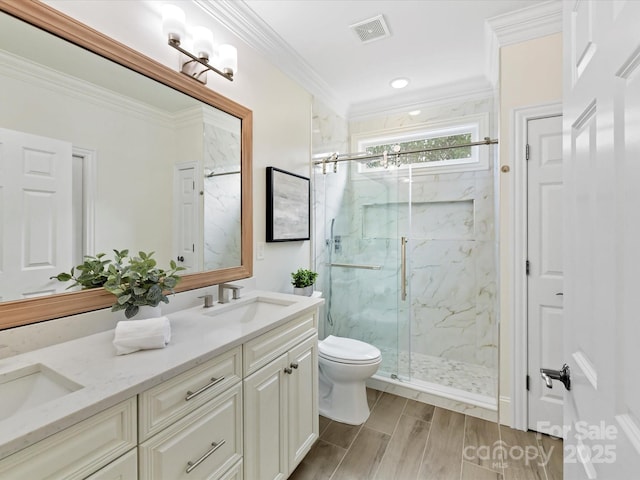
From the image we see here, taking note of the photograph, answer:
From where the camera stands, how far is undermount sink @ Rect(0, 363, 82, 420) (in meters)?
0.84

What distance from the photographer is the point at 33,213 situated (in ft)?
3.40

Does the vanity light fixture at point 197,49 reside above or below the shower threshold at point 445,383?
above

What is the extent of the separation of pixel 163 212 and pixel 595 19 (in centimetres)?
162

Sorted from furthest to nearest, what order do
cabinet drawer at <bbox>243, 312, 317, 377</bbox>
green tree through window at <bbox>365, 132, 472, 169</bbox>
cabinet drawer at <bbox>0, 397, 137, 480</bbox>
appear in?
green tree through window at <bbox>365, 132, 472, 169</bbox>
cabinet drawer at <bbox>243, 312, 317, 377</bbox>
cabinet drawer at <bbox>0, 397, 137, 480</bbox>

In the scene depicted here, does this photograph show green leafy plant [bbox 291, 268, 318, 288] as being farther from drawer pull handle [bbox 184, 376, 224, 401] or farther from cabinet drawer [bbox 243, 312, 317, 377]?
drawer pull handle [bbox 184, 376, 224, 401]

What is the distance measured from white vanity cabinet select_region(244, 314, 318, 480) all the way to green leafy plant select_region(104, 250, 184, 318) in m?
0.42

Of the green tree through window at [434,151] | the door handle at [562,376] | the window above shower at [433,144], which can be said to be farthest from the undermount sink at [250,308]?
the green tree through window at [434,151]

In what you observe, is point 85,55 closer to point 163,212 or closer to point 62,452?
point 163,212

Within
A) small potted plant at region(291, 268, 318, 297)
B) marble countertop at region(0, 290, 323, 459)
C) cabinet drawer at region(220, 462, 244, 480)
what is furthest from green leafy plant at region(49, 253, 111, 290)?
small potted plant at region(291, 268, 318, 297)

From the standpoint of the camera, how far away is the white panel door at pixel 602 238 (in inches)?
18.8

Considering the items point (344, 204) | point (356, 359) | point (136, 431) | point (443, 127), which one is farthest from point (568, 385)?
point (443, 127)

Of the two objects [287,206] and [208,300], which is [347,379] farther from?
[287,206]

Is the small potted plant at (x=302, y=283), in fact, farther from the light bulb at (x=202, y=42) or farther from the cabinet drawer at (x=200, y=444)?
the light bulb at (x=202, y=42)

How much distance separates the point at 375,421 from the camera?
2.10m
